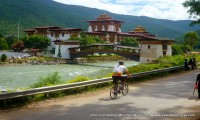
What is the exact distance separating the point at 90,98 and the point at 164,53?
144 ft

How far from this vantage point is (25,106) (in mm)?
11602

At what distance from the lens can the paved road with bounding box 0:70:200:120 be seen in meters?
10.3

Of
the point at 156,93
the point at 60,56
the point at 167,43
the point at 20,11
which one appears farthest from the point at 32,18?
the point at 156,93

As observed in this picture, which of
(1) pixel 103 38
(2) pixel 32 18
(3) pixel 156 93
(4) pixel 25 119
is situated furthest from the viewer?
(2) pixel 32 18

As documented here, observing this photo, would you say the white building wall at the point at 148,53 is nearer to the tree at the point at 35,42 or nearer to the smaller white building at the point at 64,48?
the smaller white building at the point at 64,48

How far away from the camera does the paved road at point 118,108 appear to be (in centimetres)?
1027

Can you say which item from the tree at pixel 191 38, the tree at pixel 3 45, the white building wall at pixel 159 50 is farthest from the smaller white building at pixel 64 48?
the tree at pixel 191 38

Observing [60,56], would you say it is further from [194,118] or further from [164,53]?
[194,118]

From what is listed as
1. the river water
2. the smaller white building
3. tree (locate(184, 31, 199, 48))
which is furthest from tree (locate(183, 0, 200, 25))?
tree (locate(184, 31, 199, 48))

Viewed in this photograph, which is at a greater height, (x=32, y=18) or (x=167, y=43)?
(x=32, y=18)

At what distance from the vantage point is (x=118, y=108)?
38.5 ft

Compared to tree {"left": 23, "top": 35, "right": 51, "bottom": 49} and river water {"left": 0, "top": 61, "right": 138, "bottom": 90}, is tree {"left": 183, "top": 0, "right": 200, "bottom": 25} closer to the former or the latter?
river water {"left": 0, "top": 61, "right": 138, "bottom": 90}

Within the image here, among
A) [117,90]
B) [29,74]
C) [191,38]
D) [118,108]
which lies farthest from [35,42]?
[118,108]

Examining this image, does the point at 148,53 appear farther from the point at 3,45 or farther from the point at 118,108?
the point at 118,108
